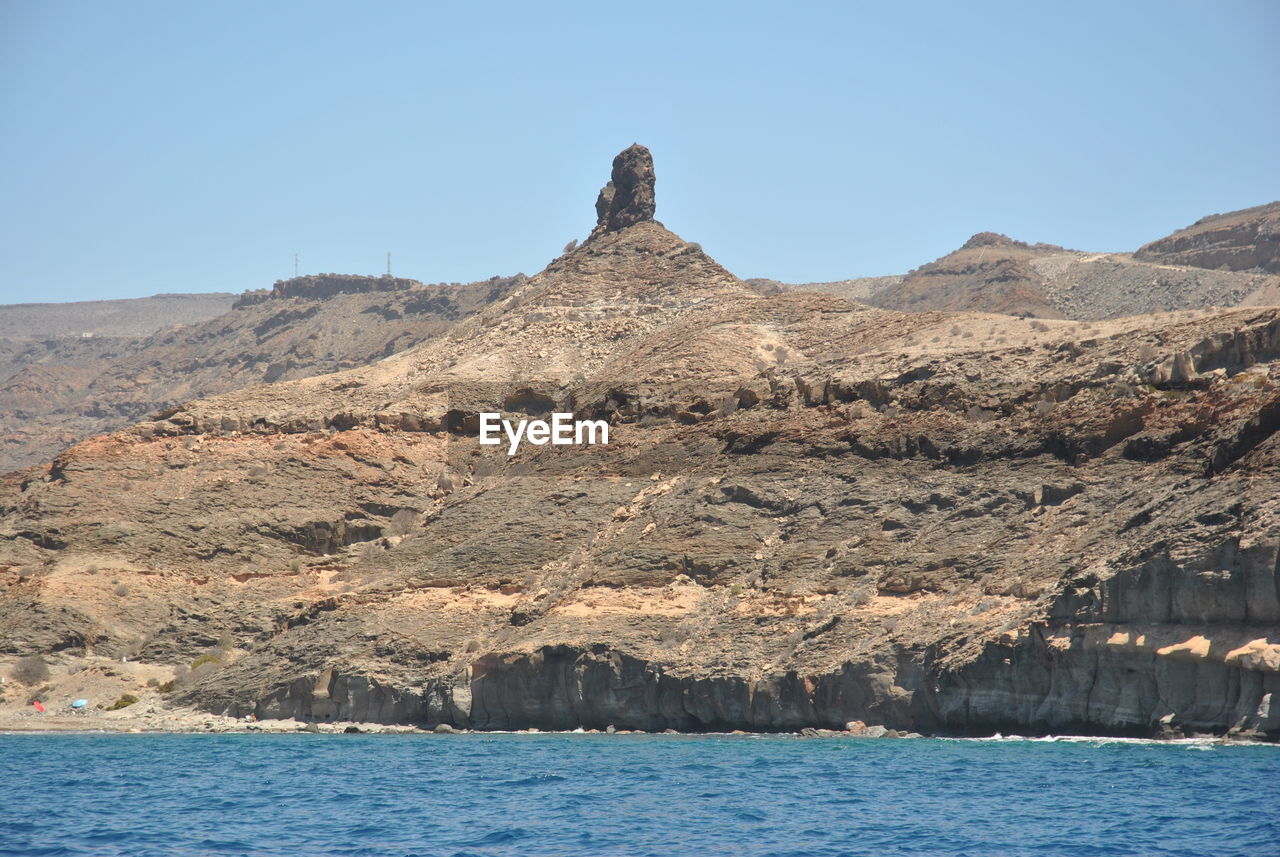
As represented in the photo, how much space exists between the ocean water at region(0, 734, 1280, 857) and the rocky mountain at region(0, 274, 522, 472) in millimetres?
92906

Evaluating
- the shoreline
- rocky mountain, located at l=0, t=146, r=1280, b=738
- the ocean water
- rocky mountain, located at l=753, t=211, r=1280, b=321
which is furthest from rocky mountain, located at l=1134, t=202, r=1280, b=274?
the ocean water

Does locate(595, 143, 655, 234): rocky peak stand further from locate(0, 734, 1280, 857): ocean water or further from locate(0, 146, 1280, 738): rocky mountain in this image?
locate(0, 734, 1280, 857): ocean water

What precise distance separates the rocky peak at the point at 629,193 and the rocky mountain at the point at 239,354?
40.6 metres

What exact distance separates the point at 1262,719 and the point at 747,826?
45.5 ft

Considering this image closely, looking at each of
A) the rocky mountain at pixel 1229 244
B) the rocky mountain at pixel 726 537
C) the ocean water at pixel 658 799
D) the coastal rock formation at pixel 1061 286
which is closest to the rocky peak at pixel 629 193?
the rocky mountain at pixel 726 537

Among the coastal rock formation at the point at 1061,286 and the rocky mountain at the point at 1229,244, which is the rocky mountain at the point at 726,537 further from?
the rocky mountain at the point at 1229,244

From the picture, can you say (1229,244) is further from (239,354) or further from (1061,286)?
(239,354)

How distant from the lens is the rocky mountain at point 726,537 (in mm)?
39000

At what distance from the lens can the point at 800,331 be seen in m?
72.1

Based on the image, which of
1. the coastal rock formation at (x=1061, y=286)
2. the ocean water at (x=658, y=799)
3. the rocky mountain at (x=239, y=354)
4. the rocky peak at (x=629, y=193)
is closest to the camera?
the ocean water at (x=658, y=799)

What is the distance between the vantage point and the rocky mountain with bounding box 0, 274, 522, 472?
133125mm

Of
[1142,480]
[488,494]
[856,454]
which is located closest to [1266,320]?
[1142,480]

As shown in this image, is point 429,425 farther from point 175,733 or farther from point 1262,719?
point 1262,719

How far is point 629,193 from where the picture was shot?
298 ft
